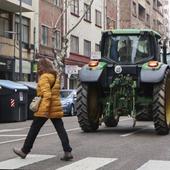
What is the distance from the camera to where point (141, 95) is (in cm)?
1611

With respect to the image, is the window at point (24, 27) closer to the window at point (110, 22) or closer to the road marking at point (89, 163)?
the window at point (110, 22)

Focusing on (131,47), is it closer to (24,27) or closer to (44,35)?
(24,27)

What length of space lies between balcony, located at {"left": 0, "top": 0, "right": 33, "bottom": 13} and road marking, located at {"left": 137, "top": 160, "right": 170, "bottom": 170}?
→ 2464 centimetres

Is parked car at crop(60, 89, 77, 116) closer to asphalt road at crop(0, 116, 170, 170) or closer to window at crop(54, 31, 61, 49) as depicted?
window at crop(54, 31, 61, 49)

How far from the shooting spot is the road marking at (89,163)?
9367mm

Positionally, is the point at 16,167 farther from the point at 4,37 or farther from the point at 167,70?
the point at 4,37

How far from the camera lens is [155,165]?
964 centimetres

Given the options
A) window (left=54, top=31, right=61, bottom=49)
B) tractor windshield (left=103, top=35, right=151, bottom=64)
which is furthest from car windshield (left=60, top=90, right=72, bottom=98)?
tractor windshield (left=103, top=35, right=151, bottom=64)

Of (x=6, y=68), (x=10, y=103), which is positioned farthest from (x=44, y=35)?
(x=10, y=103)

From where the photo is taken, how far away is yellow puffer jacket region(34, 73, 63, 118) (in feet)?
33.0

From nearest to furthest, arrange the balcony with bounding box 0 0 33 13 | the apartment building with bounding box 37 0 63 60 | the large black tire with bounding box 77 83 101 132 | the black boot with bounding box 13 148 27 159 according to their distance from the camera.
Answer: the black boot with bounding box 13 148 27 159 < the large black tire with bounding box 77 83 101 132 < the balcony with bounding box 0 0 33 13 < the apartment building with bounding box 37 0 63 60

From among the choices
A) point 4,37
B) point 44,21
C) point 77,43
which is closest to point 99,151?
point 4,37

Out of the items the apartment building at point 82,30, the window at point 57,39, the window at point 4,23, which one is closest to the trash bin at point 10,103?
the window at point 4,23

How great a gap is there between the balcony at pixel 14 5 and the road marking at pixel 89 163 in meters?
24.1
